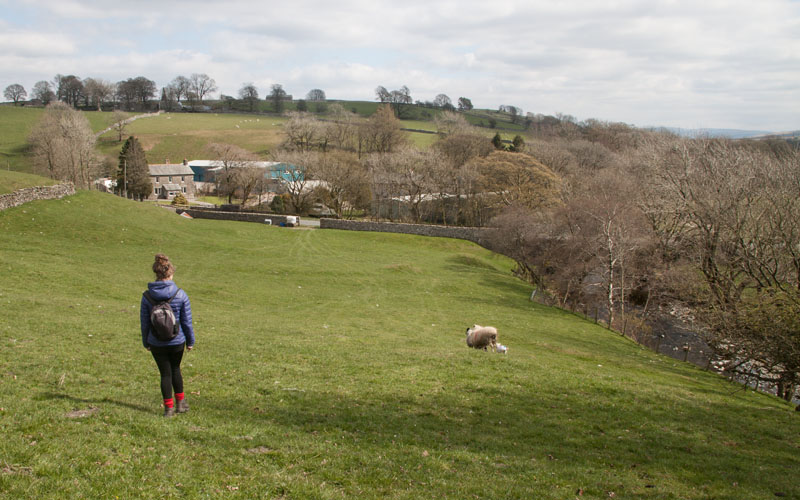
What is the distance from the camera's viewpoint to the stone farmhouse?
10006 centimetres

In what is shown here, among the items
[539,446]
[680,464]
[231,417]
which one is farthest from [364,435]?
[680,464]

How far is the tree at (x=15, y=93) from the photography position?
163875mm

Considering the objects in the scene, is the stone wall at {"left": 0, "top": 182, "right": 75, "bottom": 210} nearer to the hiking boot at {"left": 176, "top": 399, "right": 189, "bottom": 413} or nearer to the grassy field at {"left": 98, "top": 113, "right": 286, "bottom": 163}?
the hiking boot at {"left": 176, "top": 399, "right": 189, "bottom": 413}

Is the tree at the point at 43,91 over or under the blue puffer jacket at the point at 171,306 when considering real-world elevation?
over

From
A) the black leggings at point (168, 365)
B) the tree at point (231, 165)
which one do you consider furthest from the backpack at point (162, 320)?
the tree at point (231, 165)

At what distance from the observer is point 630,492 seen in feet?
26.6

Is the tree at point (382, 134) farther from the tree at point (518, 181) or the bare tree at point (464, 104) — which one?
the bare tree at point (464, 104)

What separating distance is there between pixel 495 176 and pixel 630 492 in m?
57.4

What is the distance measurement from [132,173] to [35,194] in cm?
5135

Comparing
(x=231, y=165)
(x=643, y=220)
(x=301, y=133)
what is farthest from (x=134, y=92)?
(x=643, y=220)

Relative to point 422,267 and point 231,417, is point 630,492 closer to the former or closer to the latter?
point 231,417

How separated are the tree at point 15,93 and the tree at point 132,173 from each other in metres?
117

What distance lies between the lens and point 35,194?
123ft

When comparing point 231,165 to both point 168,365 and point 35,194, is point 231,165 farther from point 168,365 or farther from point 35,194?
point 168,365
